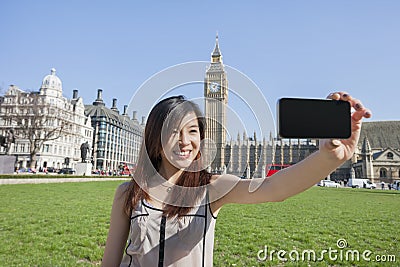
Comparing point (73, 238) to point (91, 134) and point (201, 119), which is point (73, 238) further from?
point (91, 134)

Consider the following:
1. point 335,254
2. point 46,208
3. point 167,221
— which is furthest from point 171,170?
point 46,208

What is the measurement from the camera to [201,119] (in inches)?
67.4

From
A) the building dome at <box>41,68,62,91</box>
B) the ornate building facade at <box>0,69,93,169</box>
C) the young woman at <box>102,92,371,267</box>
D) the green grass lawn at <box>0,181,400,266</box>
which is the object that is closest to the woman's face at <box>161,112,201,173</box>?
the young woman at <box>102,92,371,267</box>

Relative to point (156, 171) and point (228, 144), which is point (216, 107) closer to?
point (228, 144)

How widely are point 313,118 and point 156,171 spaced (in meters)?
1.05

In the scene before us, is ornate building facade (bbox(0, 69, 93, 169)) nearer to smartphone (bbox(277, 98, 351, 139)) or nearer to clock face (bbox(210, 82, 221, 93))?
clock face (bbox(210, 82, 221, 93))

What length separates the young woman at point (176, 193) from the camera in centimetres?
151

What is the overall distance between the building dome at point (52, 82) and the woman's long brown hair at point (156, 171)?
66.9 meters

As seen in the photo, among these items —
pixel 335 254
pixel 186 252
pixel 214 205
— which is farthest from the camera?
pixel 335 254

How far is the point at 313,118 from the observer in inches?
40.2

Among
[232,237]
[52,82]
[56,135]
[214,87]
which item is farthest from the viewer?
[52,82]

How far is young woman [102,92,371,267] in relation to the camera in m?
1.51

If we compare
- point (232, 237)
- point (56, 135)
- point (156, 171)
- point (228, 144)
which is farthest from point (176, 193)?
point (56, 135)

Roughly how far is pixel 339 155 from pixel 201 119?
803 mm
